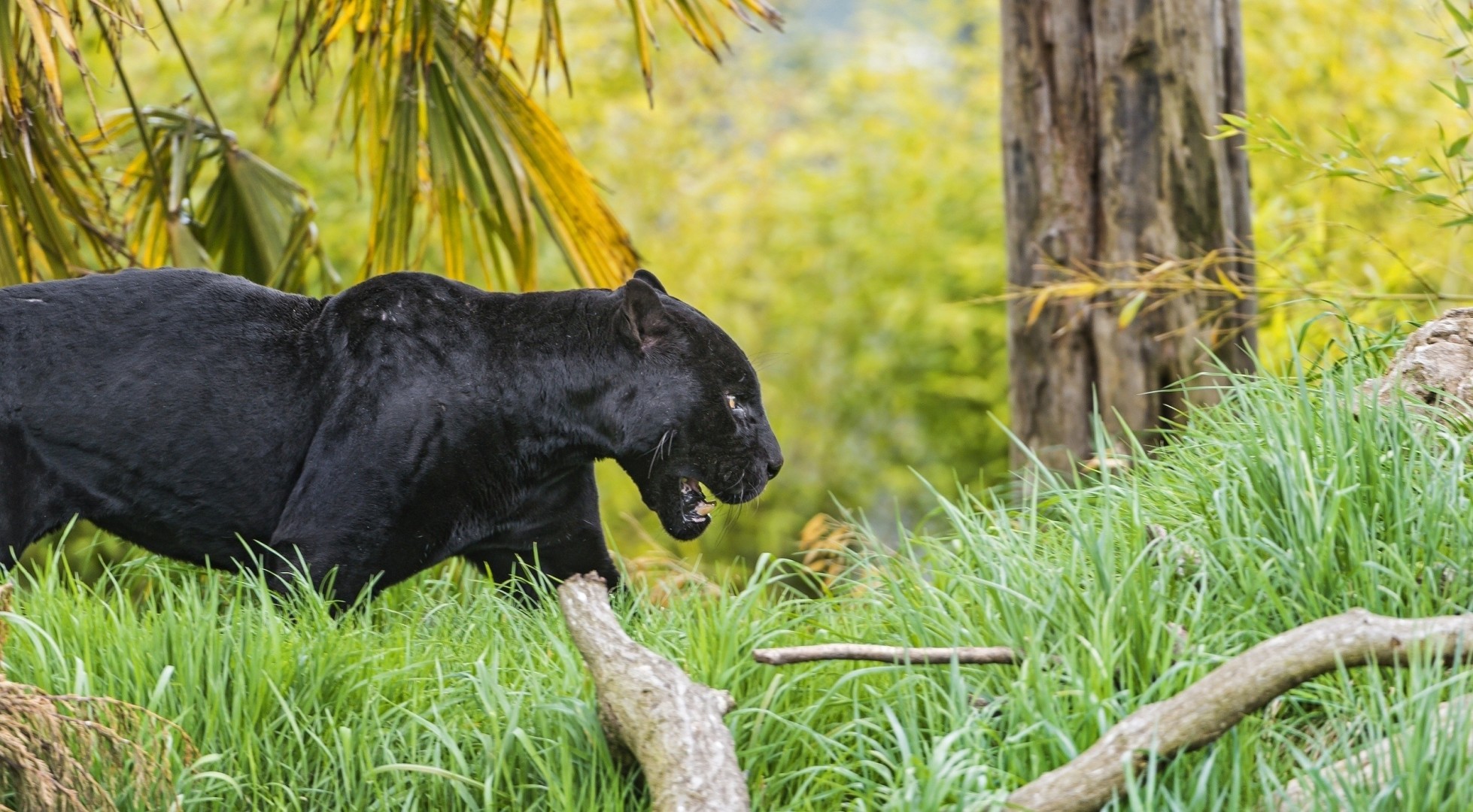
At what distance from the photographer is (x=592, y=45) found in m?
16.5

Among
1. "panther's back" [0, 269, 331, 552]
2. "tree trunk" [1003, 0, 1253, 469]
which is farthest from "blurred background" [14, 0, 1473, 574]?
"panther's back" [0, 269, 331, 552]

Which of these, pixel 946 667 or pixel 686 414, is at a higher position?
pixel 686 414

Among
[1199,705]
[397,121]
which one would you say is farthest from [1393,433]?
[397,121]

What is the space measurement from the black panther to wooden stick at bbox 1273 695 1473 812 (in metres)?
1.66

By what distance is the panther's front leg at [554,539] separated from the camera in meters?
3.90

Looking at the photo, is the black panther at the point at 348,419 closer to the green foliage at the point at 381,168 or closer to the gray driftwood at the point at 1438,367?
the green foliage at the point at 381,168

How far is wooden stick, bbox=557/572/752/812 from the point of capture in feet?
8.27

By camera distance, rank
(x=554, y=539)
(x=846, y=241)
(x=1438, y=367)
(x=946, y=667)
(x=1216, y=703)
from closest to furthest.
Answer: (x=1216, y=703) < (x=946, y=667) < (x=1438, y=367) < (x=554, y=539) < (x=846, y=241)

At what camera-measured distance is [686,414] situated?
12.3ft

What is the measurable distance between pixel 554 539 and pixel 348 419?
25.9 inches

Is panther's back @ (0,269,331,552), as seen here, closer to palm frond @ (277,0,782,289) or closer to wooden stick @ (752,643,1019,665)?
palm frond @ (277,0,782,289)

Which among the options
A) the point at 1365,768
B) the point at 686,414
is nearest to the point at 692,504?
the point at 686,414

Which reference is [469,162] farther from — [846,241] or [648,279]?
[846,241]

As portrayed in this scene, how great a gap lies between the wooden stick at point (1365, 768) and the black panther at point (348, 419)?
1657mm
